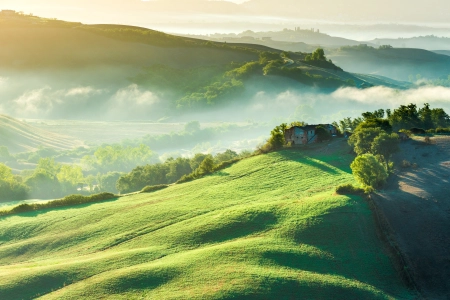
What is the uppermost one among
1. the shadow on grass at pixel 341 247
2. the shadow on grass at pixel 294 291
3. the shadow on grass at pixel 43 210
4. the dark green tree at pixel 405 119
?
the dark green tree at pixel 405 119

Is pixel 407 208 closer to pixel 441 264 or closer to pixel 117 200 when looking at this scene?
pixel 441 264

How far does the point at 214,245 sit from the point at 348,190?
2130 cm

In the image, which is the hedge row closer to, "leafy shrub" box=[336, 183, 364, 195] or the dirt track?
"leafy shrub" box=[336, 183, 364, 195]

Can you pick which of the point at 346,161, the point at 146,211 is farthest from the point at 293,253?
the point at 346,161

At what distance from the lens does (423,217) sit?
74.4m

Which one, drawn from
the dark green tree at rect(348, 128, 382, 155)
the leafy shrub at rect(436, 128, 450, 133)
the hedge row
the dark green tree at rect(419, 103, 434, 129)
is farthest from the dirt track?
the hedge row

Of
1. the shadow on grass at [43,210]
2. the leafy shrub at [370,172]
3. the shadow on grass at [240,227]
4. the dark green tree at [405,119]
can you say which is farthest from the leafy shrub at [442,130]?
the shadow on grass at [43,210]

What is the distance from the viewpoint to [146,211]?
89.1 m

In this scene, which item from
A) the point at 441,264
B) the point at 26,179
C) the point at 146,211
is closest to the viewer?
the point at 441,264

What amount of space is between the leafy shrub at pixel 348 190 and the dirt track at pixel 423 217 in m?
2.88

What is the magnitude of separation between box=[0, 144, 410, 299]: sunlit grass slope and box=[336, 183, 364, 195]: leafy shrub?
52.2 inches

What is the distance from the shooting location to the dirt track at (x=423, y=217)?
6531 centimetres

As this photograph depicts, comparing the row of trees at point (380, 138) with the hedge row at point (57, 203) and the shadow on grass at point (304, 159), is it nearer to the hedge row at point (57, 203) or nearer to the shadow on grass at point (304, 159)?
the shadow on grass at point (304, 159)

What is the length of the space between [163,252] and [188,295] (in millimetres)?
13718
